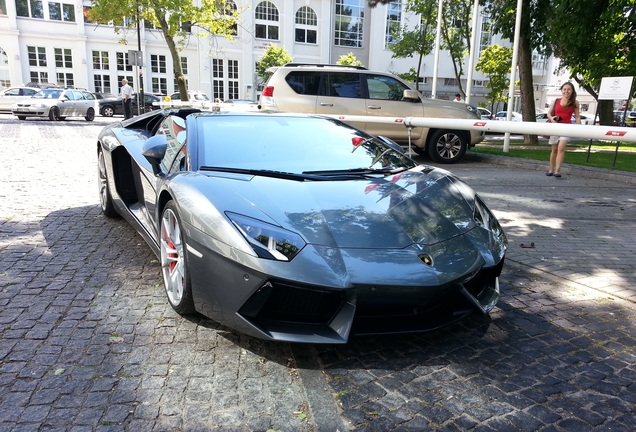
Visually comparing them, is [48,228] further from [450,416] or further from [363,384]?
[450,416]

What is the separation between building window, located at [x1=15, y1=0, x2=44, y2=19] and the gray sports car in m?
48.6

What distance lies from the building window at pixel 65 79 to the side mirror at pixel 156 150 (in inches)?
1843

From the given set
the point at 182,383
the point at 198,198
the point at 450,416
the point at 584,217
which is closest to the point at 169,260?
the point at 198,198

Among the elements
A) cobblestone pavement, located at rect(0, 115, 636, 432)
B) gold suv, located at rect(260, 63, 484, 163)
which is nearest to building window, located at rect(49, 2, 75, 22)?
gold suv, located at rect(260, 63, 484, 163)

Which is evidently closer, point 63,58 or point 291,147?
point 291,147

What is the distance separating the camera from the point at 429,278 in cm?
256

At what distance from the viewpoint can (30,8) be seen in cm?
4288

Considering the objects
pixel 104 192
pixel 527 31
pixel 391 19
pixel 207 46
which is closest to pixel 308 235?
pixel 104 192

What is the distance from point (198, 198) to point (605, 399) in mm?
2382

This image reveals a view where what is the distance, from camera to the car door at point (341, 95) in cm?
1059

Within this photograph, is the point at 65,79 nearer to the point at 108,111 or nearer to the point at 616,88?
the point at 108,111

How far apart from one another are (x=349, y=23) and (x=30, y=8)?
30.4 metres

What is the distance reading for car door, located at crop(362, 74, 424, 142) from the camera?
34.7 ft

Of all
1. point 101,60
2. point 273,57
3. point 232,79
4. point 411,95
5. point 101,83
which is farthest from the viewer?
point 232,79
